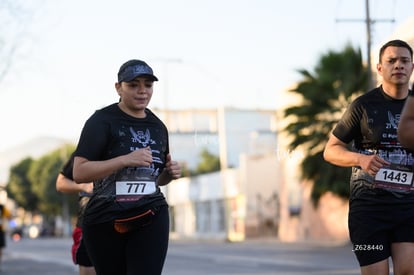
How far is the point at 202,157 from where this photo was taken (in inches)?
3620

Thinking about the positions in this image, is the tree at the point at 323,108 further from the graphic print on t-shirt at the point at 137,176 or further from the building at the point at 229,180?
the graphic print on t-shirt at the point at 137,176

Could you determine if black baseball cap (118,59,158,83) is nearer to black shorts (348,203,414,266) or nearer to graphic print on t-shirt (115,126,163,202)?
graphic print on t-shirt (115,126,163,202)

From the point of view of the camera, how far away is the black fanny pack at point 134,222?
641 cm

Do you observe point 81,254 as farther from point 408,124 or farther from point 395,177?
point 408,124

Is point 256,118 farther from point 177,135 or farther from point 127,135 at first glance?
point 127,135

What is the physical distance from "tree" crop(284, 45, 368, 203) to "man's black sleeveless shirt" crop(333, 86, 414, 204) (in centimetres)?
2743

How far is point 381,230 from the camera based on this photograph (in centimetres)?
651

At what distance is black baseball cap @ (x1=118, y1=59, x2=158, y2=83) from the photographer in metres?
6.43

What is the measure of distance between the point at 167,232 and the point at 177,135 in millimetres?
78896

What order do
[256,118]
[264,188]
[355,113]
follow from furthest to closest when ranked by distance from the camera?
[256,118]
[264,188]
[355,113]

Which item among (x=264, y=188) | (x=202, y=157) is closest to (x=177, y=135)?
(x=202, y=157)

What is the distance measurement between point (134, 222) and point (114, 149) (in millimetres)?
472

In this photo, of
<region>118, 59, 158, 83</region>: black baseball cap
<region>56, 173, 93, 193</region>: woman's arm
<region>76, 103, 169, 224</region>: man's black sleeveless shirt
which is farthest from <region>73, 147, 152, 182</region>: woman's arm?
<region>56, 173, 93, 193</region>: woman's arm

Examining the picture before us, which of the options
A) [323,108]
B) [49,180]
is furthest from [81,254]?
[49,180]
